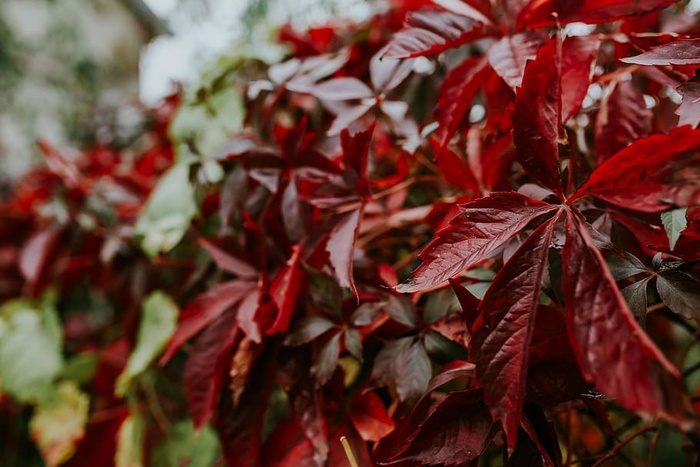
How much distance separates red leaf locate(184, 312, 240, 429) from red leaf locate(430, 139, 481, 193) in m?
0.28

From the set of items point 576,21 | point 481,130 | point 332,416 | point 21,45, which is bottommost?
point 332,416

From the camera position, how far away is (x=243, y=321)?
0.50 metres

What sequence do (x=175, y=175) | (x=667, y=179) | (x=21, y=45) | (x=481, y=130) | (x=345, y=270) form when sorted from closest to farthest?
(x=667, y=179)
(x=345, y=270)
(x=481, y=130)
(x=175, y=175)
(x=21, y=45)

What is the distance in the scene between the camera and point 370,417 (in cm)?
46

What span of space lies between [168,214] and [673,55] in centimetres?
64

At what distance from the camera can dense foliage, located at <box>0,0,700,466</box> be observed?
1.10 feet

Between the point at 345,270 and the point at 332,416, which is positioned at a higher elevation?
the point at 345,270

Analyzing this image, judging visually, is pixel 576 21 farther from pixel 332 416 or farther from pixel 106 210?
pixel 106 210

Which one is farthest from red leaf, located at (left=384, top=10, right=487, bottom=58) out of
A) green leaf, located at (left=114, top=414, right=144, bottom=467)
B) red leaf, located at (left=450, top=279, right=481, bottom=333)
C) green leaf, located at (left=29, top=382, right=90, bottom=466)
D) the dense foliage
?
green leaf, located at (left=29, top=382, right=90, bottom=466)

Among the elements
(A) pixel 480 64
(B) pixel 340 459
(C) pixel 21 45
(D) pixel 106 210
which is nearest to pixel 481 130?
(A) pixel 480 64

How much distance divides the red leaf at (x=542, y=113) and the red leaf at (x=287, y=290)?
24 cm

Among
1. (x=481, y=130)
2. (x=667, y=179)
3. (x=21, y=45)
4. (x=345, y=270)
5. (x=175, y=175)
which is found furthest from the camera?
(x=21, y=45)

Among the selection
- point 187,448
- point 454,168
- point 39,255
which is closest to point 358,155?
point 454,168

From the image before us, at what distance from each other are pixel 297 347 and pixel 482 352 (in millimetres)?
240
